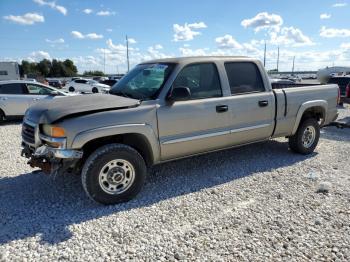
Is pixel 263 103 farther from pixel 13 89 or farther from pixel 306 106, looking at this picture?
pixel 13 89

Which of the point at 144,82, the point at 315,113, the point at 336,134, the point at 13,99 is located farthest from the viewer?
the point at 13,99

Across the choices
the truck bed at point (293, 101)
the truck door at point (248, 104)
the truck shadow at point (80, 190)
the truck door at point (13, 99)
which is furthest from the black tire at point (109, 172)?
the truck door at point (13, 99)

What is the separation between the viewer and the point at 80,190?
4.56 metres

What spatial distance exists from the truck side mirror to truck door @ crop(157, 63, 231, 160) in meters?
0.11

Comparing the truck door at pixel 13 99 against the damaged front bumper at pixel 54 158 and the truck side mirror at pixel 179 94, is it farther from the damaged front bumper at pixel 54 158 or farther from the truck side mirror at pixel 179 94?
the truck side mirror at pixel 179 94

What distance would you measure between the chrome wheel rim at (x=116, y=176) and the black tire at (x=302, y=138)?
353 centimetres

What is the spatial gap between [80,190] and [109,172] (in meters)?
0.87

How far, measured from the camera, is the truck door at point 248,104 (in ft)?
16.4

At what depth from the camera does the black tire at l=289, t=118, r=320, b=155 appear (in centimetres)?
609

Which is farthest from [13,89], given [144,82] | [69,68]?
[69,68]

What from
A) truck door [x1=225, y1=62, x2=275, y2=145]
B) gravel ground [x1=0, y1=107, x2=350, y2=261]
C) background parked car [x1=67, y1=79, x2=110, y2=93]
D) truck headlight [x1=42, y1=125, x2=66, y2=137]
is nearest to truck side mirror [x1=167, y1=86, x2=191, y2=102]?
truck door [x1=225, y1=62, x2=275, y2=145]

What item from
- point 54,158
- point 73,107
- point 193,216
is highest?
point 73,107

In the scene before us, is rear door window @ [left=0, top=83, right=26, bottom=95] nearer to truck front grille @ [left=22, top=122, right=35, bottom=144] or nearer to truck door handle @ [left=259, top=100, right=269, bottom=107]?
truck front grille @ [left=22, top=122, right=35, bottom=144]

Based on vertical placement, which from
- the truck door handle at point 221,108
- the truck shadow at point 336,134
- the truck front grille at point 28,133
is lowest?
the truck shadow at point 336,134
